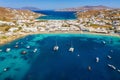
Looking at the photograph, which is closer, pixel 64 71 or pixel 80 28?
pixel 64 71

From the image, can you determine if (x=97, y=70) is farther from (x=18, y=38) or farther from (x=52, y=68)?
(x=18, y=38)

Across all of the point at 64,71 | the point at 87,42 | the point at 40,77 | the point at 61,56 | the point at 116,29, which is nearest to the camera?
the point at 40,77

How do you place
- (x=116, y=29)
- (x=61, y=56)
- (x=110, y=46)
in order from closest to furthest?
(x=61, y=56), (x=110, y=46), (x=116, y=29)

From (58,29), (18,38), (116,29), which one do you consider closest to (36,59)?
(18,38)

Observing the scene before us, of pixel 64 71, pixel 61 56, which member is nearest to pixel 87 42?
pixel 61 56

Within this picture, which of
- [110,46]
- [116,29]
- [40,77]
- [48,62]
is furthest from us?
[116,29]

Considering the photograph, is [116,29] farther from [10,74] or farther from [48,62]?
[10,74]
